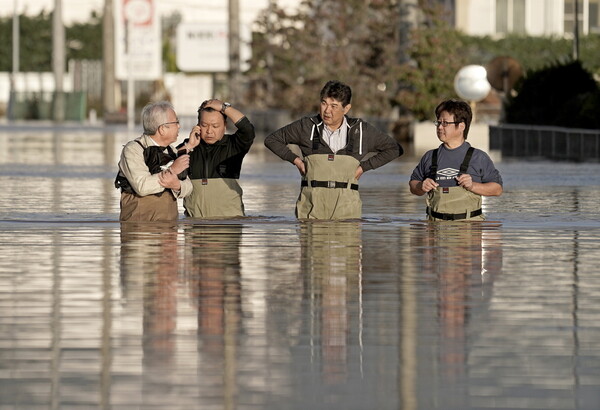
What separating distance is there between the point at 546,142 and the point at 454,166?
22614 millimetres

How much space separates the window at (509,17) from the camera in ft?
238

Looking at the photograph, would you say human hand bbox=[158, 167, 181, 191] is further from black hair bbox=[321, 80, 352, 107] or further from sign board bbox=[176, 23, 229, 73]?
sign board bbox=[176, 23, 229, 73]

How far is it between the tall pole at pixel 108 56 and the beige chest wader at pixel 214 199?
64.0 meters

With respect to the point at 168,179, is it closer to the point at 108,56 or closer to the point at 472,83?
the point at 472,83

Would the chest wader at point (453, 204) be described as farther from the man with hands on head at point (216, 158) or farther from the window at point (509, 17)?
the window at point (509, 17)

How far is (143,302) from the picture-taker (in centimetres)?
1008

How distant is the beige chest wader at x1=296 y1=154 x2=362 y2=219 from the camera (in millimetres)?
14852

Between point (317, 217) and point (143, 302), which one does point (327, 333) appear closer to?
point (143, 302)

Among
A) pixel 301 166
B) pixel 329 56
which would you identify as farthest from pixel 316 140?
pixel 329 56

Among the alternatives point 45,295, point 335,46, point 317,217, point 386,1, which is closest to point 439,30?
point 386,1

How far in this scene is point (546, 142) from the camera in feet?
121

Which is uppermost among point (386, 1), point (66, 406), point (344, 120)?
point (386, 1)

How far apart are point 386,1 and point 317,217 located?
122ft

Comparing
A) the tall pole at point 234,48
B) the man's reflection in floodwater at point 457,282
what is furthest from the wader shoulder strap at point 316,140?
the tall pole at point 234,48
